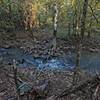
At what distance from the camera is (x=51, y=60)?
15.0m

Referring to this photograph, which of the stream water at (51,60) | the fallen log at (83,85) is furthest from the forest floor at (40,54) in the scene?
the stream water at (51,60)

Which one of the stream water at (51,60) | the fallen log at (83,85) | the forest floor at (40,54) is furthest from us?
the stream water at (51,60)

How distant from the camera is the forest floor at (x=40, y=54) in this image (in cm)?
961

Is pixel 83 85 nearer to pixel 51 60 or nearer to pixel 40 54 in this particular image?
pixel 51 60

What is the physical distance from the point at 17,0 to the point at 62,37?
468 centimetres

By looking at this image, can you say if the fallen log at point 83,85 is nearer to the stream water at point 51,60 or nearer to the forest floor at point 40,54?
the forest floor at point 40,54

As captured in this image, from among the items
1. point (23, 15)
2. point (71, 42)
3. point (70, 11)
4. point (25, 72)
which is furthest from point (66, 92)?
point (70, 11)

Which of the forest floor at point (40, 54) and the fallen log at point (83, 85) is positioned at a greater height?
the fallen log at point (83, 85)

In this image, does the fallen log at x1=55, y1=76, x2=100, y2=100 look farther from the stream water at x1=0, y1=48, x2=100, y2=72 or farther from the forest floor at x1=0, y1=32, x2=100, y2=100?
the stream water at x1=0, y1=48, x2=100, y2=72

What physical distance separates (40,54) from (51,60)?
51.7 inches

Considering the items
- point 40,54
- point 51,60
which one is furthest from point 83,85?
point 40,54

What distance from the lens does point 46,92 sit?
867 cm

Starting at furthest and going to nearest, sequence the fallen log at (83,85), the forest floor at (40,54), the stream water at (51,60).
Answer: the stream water at (51,60)
the forest floor at (40,54)
the fallen log at (83,85)

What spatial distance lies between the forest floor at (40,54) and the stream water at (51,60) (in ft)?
2.08
